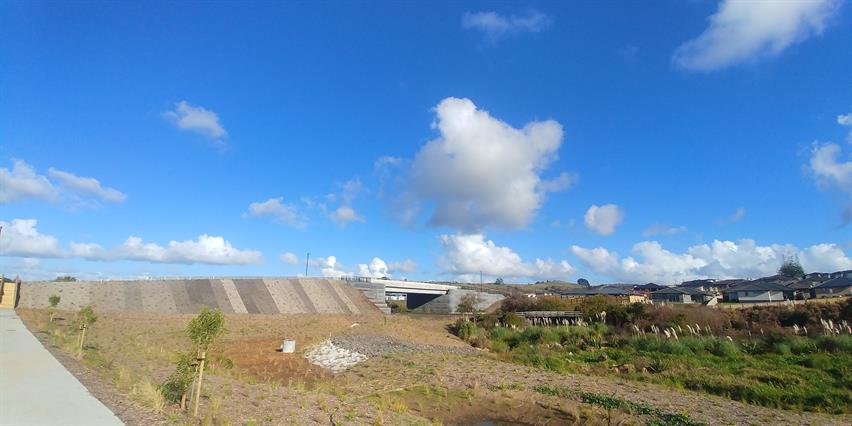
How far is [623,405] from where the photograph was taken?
13.2m

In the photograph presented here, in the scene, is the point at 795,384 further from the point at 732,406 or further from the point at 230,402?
the point at 230,402

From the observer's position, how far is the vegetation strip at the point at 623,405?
38.4ft

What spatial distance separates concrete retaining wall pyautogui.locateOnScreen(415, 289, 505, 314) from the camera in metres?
75.3

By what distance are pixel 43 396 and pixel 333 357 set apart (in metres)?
14.5

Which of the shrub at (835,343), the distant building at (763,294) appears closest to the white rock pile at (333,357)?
the shrub at (835,343)

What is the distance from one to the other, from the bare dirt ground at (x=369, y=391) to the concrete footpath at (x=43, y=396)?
1.10ft

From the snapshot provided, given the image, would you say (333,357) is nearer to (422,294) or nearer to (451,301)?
(451,301)

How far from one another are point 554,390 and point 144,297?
50.0 m

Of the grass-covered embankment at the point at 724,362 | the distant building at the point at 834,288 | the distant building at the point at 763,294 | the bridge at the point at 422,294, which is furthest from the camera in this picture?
the bridge at the point at 422,294

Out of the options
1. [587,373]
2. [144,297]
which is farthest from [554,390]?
[144,297]

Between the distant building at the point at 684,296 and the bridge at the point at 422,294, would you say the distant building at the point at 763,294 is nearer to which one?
the distant building at the point at 684,296

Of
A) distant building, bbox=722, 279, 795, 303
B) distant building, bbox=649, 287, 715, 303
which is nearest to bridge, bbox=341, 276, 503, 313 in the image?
distant building, bbox=649, 287, 715, 303

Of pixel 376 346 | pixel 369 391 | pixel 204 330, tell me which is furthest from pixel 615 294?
pixel 204 330

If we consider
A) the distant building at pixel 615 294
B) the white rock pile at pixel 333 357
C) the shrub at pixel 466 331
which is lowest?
the shrub at pixel 466 331
